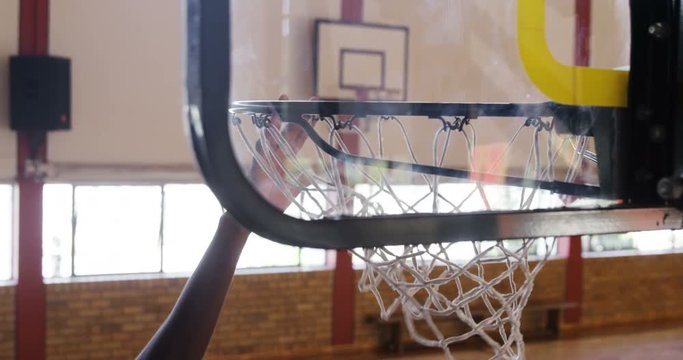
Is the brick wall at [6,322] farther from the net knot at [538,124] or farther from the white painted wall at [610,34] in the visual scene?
the white painted wall at [610,34]

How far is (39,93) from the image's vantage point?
4250 millimetres

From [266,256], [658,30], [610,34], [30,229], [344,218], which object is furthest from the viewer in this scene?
[266,256]

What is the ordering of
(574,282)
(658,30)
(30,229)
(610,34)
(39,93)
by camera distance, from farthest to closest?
(574,282) < (30,229) < (39,93) < (610,34) < (658,30)

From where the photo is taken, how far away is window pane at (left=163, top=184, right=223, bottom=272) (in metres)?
4.73

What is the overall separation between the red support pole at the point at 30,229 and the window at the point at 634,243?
3997mm

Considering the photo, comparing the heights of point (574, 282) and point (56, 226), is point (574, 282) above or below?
below

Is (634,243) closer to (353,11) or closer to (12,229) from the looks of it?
(12,229)

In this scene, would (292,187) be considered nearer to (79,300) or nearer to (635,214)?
(635,214)

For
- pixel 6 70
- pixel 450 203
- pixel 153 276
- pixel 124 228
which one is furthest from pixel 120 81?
pixel 450 203

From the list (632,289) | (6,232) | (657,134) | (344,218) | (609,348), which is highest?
(657,134)

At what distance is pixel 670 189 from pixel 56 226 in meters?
3.95

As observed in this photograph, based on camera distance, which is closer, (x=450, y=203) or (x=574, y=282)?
(x=450, y=203)

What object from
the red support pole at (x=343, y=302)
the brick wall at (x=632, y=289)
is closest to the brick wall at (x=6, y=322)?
the red support pole at (x=343, y=302)

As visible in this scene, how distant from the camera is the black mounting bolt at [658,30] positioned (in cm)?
108
